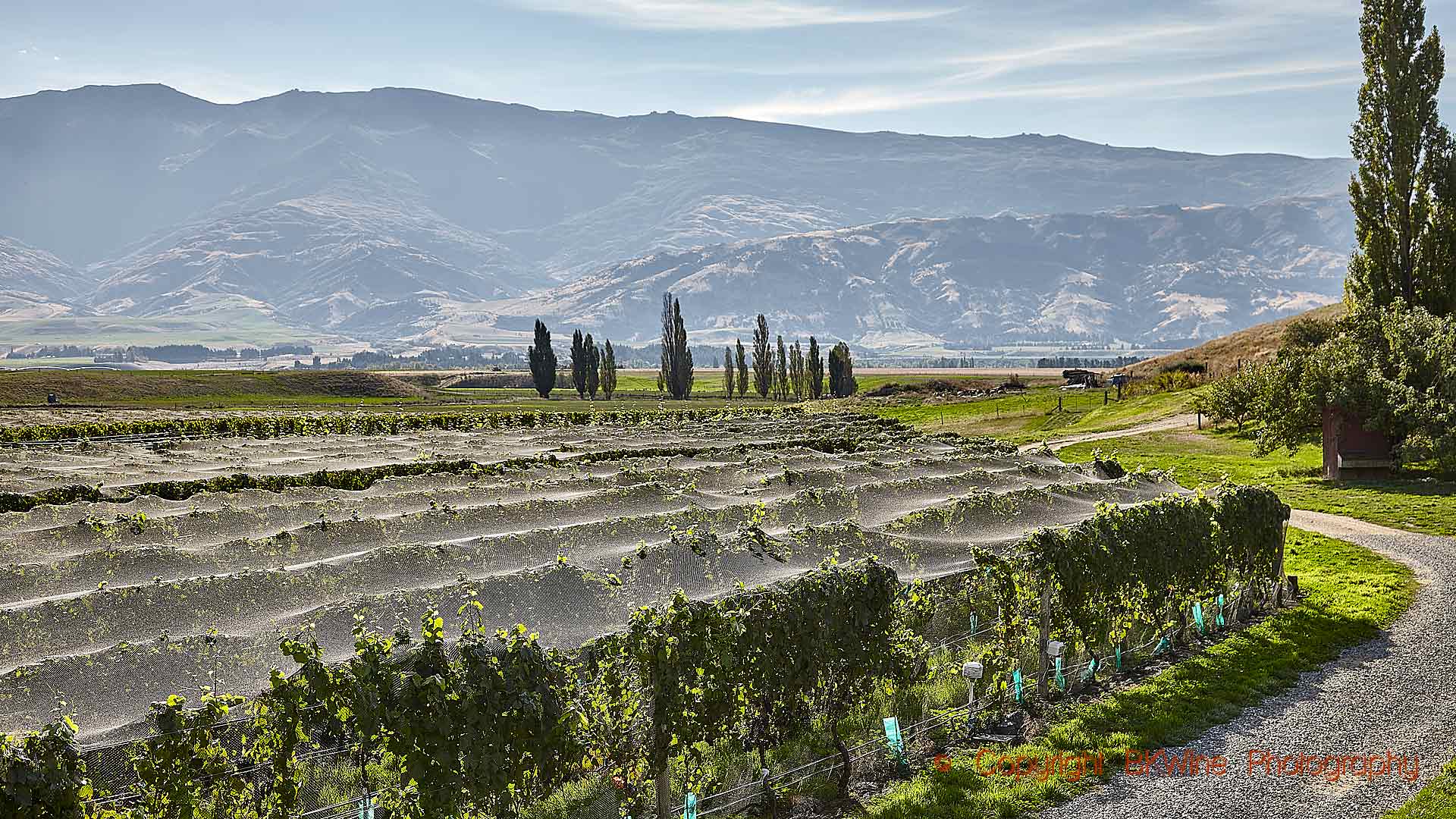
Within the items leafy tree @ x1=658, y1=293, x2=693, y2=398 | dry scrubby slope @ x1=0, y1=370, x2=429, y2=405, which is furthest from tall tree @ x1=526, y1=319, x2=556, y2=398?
leafy tree @ x1=658, y1=293, x2=693, y2=398

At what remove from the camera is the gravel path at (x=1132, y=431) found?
59.3m

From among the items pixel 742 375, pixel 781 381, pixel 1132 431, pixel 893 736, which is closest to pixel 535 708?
pixel 893 736

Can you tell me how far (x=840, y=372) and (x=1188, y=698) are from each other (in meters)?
103

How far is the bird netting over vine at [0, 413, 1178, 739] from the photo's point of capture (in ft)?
47.0

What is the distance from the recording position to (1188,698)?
16609mm

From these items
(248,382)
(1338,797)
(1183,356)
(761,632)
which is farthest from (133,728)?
(248,382)

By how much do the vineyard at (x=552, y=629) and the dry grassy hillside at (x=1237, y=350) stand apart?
207 feet

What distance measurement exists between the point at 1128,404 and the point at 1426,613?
53928 millimetres

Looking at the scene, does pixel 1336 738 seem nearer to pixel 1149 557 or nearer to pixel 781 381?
pixel 1149 557

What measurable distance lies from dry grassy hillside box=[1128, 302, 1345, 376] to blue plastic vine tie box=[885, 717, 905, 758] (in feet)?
245

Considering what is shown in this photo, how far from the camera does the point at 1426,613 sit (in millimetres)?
21469

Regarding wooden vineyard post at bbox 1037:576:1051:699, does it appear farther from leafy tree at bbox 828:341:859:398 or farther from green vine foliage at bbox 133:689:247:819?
leafy tree at bbox 828:341:859:398

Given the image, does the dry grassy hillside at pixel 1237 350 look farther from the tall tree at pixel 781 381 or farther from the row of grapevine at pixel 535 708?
the row of grapevine at pixel 535 708

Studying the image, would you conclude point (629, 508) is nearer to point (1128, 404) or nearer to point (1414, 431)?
point (1414, 431)
